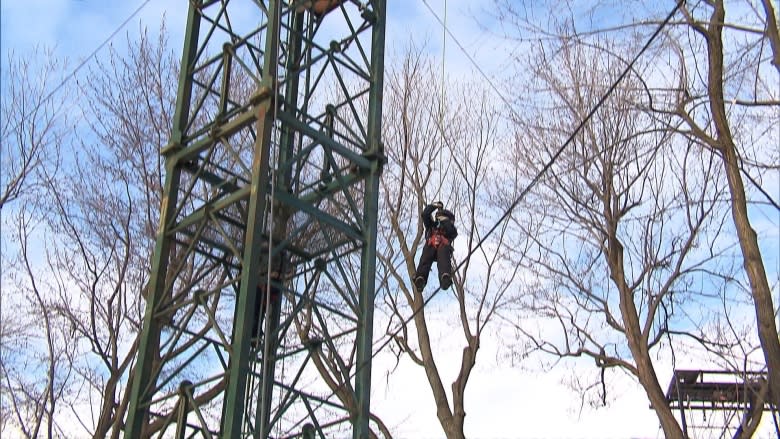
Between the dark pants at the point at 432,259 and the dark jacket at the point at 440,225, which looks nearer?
the dark pants at the point at 432,259

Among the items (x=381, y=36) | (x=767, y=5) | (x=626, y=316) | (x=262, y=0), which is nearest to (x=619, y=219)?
(x=626, y=316)

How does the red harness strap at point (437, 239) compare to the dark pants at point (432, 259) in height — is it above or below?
above

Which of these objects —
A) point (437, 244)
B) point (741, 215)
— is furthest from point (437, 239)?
point (741, 215)

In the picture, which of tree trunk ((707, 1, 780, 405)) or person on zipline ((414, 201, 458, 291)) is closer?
tree trunk ((707, 1, 780, 405))

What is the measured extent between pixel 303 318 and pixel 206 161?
26.4ft

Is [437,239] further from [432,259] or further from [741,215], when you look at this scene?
[741,215]

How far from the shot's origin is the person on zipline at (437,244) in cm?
995

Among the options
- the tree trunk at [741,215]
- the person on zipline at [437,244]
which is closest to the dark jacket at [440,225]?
the person on zipline at [437,244]

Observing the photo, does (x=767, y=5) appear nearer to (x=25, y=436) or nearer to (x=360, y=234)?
(x=360, y=234)

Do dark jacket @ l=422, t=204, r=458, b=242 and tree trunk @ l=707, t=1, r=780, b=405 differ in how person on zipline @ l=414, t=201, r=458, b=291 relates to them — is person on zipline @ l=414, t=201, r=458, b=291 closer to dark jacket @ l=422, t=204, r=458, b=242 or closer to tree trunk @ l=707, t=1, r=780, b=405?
dark jacket @ l=422, t=204, r=458, b=242

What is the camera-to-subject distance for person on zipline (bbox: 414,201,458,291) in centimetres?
995

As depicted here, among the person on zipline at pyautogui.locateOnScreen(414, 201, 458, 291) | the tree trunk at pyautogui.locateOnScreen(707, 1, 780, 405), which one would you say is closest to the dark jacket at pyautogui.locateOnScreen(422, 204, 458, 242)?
the person on zipline at pyautogui.locateOnScreen(414, 201, 458, 291)

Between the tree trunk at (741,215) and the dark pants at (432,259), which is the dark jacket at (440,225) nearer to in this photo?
the dark pants at (432,259)

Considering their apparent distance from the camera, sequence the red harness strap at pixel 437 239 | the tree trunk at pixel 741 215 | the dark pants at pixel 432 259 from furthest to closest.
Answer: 1. the red harness strap at pixel 437 239
2. the dark pants at pixel 432 259
3. the tree trunk at pixel 741 215
